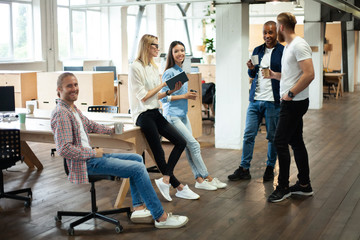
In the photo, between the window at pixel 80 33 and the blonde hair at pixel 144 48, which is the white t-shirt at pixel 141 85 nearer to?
the blonde hair at pixel 144 48

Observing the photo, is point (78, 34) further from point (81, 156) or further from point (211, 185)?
point (81, 156)

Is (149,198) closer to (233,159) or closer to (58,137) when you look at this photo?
(58,137)

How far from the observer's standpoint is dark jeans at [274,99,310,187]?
4766 mm

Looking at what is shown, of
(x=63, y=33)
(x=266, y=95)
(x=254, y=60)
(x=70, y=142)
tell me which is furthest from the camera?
(x=63, y=33)

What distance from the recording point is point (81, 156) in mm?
3896

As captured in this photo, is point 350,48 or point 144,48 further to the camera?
point 350,48

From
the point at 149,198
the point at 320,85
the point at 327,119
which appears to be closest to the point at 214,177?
the point at 149,198

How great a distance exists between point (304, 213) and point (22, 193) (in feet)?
9.61

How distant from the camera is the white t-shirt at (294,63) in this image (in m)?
4.57

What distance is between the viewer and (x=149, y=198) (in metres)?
4.03

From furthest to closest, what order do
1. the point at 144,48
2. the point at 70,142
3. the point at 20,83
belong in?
the point at 20,83 < the point at 144,48 < the point at 70,142

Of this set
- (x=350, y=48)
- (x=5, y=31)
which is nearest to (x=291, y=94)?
(x=5, y=31)

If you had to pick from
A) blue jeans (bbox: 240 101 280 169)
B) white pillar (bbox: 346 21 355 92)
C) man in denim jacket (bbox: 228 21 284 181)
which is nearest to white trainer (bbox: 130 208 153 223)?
man in denim jacket (bbox: 228 21 284 181)

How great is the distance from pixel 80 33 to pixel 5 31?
3.67 meters
